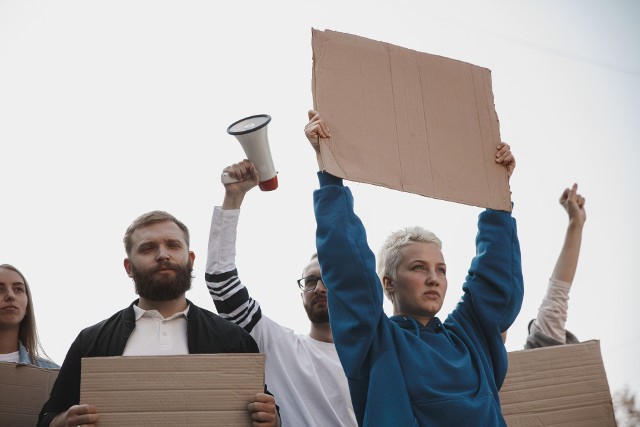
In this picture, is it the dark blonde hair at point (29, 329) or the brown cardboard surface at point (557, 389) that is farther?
the dark blonde hair at point (29, 329)

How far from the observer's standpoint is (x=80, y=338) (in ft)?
8.35

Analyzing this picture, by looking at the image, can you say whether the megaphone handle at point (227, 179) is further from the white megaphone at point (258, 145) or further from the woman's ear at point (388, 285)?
the woman's ear at point (388, 285)

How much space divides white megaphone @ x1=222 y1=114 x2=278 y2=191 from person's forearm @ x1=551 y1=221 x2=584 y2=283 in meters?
1.38

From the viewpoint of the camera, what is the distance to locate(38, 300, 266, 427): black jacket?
239 centimetres

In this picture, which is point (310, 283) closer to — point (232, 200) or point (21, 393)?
point (232, 200)

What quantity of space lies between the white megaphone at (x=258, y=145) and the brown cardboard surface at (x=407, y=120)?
518 millimetres

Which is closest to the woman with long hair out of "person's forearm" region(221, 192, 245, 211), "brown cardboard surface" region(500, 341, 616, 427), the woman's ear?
"person's forearm" region(221, 192, 245, 211)

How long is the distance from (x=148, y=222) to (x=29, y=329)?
94 centimetres

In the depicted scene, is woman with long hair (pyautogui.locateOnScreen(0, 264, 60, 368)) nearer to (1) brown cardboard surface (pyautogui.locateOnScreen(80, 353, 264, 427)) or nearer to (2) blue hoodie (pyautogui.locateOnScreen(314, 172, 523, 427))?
(1) brown cardboard surface (pyautogui.locateOnScreen(80, 353, 264, 427))

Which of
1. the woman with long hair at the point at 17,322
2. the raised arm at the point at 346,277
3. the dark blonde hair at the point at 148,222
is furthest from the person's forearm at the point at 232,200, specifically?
the woman with long hair at the point at 17,322

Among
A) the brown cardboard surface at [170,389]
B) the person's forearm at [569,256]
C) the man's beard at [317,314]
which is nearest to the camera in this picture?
the brown cardboard surface at [170,389]

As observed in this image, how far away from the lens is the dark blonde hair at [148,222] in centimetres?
284

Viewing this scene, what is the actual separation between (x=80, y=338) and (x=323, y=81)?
3.84 feet

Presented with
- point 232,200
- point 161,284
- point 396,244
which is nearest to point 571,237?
Answer: point 396,244
